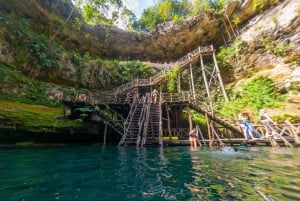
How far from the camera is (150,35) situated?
33.2 meters

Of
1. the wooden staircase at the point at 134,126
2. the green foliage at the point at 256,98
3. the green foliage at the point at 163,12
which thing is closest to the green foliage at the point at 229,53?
the green foliage at the point at 256,98

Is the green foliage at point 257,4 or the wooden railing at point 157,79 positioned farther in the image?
the green foliage at point 257,4

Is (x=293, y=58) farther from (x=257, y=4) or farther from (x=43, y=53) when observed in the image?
(x=43, y=53)

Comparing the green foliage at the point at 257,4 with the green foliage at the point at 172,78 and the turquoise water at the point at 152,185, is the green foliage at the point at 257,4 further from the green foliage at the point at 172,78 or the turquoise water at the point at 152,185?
the turquoise water at the point at 152,185

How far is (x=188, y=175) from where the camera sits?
16.8ft

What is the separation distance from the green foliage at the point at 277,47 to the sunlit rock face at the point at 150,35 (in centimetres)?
647

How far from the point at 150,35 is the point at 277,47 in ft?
63.3

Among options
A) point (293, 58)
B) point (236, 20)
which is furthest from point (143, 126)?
point (236, 20)

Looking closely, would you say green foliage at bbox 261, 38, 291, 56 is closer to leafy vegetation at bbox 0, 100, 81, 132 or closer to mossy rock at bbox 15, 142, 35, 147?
Answer: leafy vegetation at bbox 0, 100, 81, 132

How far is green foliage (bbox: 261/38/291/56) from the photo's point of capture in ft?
71.7

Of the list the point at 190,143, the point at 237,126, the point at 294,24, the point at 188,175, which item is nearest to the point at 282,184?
the point at 188,175

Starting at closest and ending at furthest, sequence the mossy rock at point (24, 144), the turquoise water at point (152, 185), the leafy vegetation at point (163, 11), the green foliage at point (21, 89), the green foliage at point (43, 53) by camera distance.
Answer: the turquoise water at point (152, 185), the mossy rock at point (24, 144), the green foliage at point (21, 89), the green foliage at point (43, 53), the leafy vegetation at point (163, 11)

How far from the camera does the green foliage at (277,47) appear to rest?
21.8 metres

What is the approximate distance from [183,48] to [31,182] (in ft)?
107
